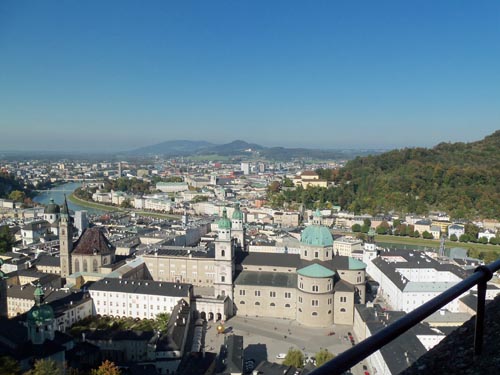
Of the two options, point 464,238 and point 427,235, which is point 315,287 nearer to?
point 427,235

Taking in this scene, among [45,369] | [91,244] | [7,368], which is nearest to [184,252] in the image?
[91,244]

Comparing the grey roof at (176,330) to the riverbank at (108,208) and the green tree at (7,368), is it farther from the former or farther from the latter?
the riverbank at (108,208)

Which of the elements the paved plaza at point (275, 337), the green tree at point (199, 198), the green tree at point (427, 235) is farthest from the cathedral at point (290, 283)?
the green tree at point (199, 198)

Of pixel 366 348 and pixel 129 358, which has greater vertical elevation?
pixel 366 348

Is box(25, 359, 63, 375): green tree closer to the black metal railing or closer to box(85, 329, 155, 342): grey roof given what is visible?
box(85, 329, 155, 342): grey roof

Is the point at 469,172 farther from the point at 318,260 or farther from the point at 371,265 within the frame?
the point at 318,260

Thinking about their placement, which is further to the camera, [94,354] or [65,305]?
[65,305]

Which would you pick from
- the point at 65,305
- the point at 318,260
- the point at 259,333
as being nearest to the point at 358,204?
the point at 318,260
